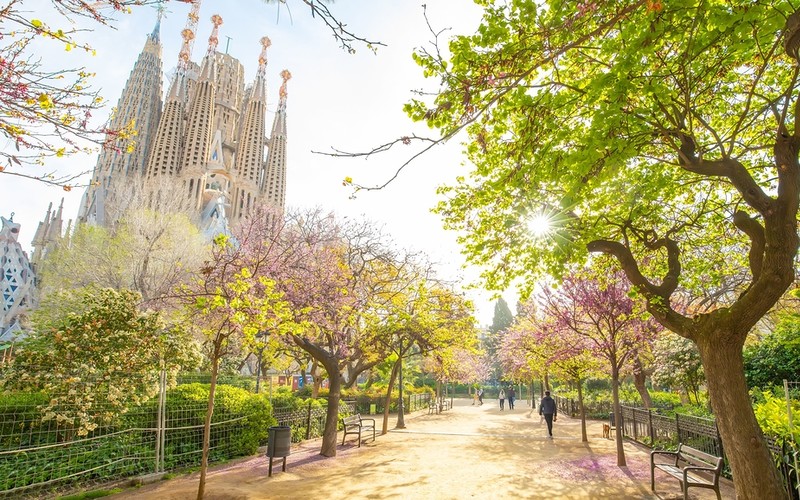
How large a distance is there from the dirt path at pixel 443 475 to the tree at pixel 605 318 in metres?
1.58

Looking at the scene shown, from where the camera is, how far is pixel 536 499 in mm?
7750

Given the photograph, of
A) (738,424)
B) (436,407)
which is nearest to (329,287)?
(738,424)

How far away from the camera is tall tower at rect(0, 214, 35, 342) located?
4294 cm

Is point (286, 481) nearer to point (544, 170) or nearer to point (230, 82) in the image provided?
point (544, 170)

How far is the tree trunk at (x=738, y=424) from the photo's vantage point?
17.5 ft

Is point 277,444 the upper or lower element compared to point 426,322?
lower

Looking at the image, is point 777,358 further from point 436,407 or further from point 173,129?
point 173,129

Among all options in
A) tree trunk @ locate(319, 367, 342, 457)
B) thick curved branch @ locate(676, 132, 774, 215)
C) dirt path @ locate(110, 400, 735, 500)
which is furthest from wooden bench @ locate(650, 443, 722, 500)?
tree trunk @ locate(319, 367, 342, 457)

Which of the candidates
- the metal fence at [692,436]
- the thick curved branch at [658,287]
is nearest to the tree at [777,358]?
the metal fence at [692,436]

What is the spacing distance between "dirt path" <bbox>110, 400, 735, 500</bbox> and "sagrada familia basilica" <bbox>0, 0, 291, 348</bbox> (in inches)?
2147

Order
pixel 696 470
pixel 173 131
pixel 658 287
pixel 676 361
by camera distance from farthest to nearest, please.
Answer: pixel 173 131 → pixel 676 361 → pixel 696 470 → pixel 658 287

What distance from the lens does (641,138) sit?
604cm

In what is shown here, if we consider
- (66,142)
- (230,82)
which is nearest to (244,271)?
(66,142)

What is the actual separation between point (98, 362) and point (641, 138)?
11.0 m
